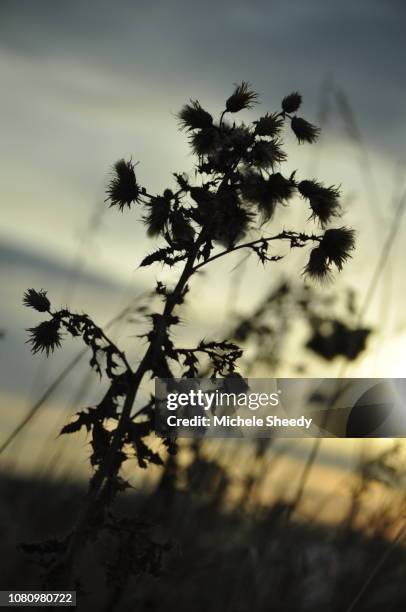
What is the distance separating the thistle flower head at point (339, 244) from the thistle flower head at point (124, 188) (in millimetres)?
583

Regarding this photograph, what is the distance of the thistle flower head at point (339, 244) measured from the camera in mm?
2268

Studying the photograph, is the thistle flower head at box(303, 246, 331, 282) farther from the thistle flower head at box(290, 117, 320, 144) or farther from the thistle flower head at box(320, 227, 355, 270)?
the thistle flower head at box(290, 117, 320, 144)

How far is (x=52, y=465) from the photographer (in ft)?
14.4

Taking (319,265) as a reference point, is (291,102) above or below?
above

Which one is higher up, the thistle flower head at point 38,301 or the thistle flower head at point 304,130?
the thistle flower head at point 304,130

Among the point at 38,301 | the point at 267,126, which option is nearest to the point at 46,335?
the point at 38,301

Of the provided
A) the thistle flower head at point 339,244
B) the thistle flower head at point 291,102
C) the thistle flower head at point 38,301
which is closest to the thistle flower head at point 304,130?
the thistle flower head at point 291,102

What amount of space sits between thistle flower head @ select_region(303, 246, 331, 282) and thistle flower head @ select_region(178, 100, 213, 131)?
0.51 m

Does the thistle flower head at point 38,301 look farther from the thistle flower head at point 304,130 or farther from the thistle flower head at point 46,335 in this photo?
the thistle flower head at point 304,130

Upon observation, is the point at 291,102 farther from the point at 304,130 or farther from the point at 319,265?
the point at 319,265

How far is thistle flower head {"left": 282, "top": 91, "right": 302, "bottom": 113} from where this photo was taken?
2.36 metres

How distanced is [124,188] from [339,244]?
2.15 feet

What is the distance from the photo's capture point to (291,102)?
2363mm

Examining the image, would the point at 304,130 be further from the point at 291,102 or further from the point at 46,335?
the point at 46,335
